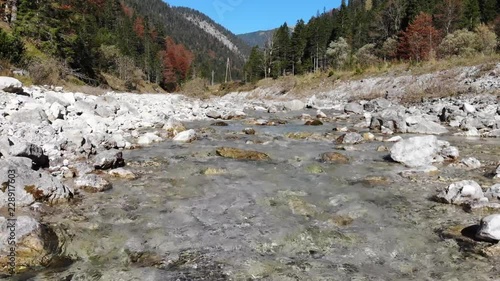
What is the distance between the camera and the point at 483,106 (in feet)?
64.3

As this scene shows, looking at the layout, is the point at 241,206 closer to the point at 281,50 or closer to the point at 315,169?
the point at 315,169

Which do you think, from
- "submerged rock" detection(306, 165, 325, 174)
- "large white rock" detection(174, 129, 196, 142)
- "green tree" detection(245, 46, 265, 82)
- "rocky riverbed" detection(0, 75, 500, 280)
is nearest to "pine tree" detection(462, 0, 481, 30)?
"green tree" detection(245, 46, 265, 82)

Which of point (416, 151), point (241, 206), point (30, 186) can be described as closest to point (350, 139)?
point (416, 151)

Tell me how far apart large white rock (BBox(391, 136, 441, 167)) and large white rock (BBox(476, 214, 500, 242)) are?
4835 mm

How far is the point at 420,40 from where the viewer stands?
4944 cm

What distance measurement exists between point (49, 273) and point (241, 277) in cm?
234

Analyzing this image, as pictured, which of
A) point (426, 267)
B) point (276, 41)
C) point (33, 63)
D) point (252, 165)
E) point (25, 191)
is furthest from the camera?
point (276, 41)

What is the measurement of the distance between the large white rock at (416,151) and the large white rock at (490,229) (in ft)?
15.9

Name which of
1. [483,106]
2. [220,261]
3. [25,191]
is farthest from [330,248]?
[483,106]

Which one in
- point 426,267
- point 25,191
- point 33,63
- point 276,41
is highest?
point 276,41

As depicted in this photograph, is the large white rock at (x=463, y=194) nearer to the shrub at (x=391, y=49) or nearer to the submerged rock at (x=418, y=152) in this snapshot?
the submerged rock at (x=418, y=152)

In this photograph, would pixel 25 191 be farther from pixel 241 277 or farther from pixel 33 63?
pixel 33 63

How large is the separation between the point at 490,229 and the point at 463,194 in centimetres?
189

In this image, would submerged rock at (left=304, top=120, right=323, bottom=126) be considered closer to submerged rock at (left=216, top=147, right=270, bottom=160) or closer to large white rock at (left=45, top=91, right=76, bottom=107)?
submerged rock at (left=216, top=147, right=270, bottom=160)
